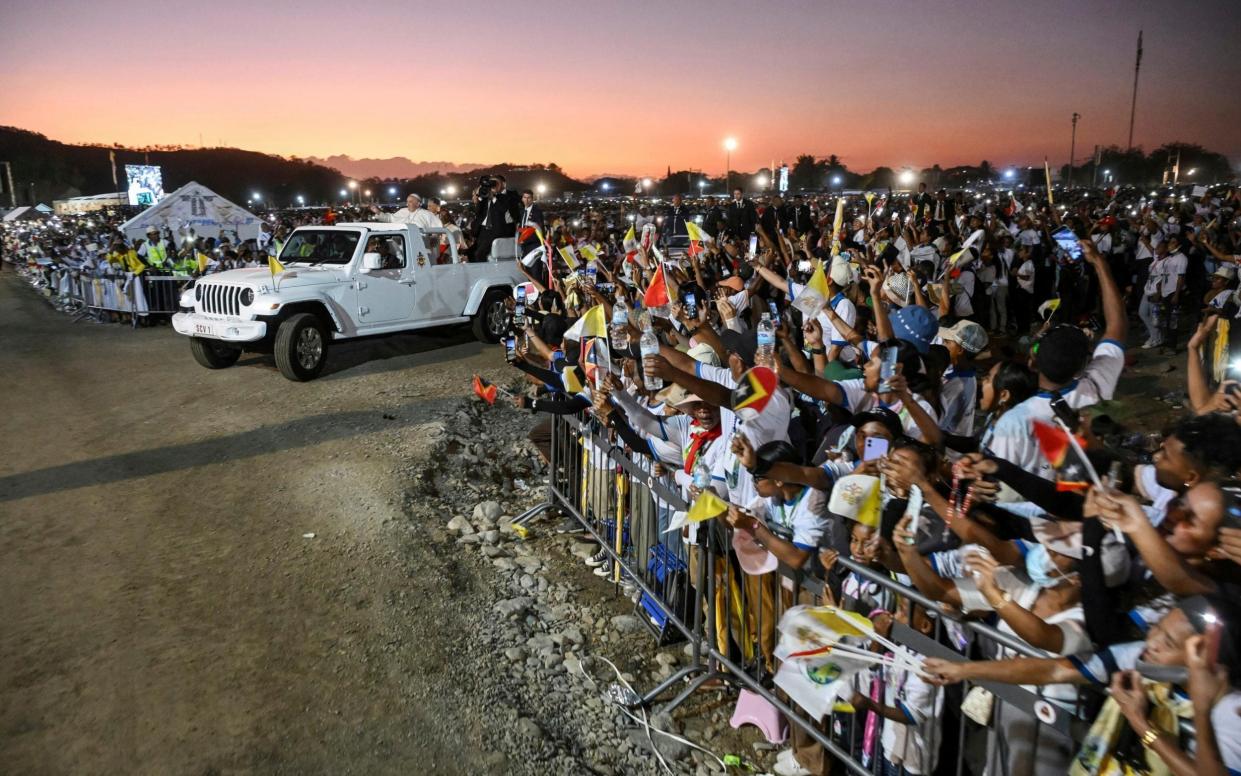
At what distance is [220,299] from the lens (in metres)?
10.4

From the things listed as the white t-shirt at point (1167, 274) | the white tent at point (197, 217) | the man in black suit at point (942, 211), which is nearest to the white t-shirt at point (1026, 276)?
the man in black suit at point (942, 211)

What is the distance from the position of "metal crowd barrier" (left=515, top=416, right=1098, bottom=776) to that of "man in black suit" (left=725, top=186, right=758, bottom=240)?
10130mm

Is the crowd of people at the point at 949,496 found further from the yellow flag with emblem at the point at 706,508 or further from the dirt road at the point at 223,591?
the dirt road at the point at 223,591

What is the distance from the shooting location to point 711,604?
395 centimetres

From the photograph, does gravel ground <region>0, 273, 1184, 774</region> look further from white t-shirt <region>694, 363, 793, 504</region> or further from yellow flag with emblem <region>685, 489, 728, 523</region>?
yellow flag with emblem <region>685, 489, 728, 523</region>

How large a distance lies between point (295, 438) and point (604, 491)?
4.30 m

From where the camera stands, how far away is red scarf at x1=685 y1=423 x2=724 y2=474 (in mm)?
4301

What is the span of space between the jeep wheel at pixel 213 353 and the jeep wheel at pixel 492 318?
371cm

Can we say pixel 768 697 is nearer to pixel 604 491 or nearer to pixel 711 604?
pixel 711 604

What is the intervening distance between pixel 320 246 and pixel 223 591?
757cm

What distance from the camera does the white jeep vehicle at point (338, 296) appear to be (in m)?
10.2

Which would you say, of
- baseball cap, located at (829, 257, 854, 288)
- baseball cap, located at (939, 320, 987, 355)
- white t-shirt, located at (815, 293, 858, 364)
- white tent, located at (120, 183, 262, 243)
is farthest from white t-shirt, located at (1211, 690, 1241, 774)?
white tent, located at (120, 183, 262, 243)

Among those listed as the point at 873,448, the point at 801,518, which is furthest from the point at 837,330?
the point at 801,518

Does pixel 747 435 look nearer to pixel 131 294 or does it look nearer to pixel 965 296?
pixel 965 296
